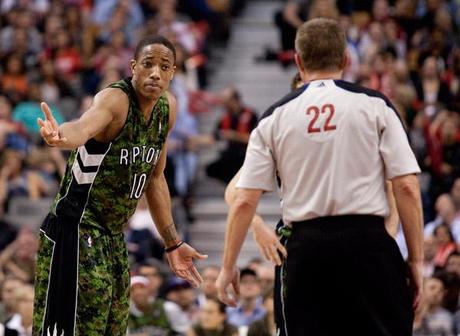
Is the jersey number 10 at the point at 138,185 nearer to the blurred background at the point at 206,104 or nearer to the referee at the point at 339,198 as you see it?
the referee at the point at 339,198

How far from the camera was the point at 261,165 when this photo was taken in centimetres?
604

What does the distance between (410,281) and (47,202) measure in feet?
33.2

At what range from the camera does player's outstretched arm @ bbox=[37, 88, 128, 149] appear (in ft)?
20.8

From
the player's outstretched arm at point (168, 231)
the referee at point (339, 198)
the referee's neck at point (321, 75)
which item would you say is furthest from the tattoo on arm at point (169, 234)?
the referee's neck at point (321, 75)

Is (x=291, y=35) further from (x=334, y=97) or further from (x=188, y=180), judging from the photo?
(x=334, y=97)

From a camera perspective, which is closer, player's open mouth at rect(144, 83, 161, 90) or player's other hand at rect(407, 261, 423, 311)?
player's other hand at rect(407, 261, 423, 311)

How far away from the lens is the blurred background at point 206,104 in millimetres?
11961

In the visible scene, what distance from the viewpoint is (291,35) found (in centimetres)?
1759

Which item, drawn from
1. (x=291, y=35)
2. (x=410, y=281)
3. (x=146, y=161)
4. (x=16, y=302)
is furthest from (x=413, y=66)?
(x=410, y=281)

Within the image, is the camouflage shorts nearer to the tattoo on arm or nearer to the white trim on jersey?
the white trim on jersey

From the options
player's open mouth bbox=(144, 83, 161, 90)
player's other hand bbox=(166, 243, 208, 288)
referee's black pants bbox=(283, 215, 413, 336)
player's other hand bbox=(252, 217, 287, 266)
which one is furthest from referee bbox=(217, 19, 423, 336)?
player's other hand bbox=(166, 243, 208, 288)

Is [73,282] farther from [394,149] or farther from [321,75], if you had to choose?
[394,149]

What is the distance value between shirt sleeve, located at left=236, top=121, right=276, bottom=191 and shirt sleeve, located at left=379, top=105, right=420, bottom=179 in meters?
0.60

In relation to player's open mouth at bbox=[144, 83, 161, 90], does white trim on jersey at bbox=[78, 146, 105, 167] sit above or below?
below
